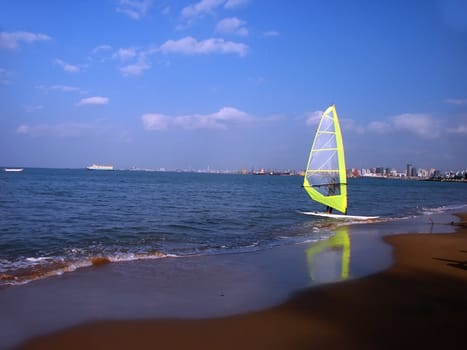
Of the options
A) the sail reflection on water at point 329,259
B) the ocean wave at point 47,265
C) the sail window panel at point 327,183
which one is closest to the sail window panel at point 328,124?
the sail window panel at point 327,183

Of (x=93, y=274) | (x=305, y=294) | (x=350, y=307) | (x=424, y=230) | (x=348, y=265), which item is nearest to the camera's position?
(x=350, y=307)

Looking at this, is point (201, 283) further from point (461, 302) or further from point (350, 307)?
point (461, 302)

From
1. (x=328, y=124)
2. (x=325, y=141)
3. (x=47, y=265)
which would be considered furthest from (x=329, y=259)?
(x=328, y=124)

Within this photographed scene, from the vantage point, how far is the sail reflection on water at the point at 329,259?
31.0 ft

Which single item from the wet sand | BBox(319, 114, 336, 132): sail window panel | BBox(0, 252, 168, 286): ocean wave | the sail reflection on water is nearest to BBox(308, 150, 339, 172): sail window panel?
BBox(319, 114, 336, 132): sail window panel

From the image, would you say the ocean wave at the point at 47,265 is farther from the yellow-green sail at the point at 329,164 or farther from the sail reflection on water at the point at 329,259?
the yellow-green sail at the point at 329,164

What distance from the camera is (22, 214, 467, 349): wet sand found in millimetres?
5324

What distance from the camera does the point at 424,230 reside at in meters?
19.2

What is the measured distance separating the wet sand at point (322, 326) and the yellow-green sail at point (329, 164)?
18.6m

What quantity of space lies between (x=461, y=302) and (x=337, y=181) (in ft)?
65.0

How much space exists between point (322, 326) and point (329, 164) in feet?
71.8

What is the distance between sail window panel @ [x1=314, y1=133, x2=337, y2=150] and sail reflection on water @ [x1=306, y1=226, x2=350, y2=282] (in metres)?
11.7

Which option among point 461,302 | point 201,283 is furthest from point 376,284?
point 201,283

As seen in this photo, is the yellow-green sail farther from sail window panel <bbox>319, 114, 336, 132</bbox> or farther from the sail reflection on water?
the sail reflection on water
